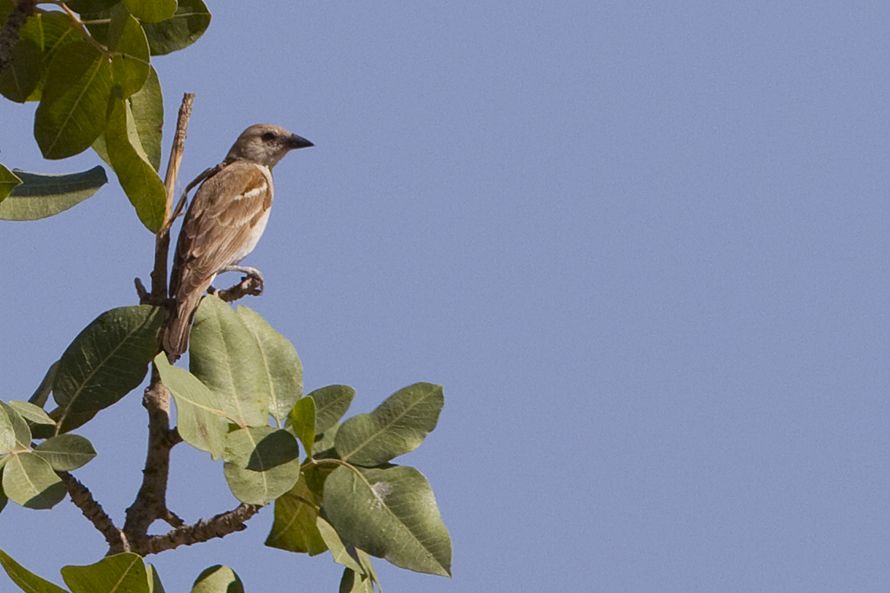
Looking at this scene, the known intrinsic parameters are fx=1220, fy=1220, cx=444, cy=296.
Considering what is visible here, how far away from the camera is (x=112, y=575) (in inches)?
102

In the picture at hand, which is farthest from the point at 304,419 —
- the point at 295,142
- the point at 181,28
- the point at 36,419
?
the point at 295,142

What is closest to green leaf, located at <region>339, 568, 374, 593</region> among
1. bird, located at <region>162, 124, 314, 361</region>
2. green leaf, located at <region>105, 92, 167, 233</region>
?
green leaf, located at <region>105, 92, 167, 233</region>

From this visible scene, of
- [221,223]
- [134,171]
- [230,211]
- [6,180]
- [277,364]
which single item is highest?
[230,211]

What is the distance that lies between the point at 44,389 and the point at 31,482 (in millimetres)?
541

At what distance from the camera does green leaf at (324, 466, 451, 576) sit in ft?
9.54

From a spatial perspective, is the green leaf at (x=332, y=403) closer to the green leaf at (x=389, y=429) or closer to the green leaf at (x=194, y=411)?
the green leaf at (x=389, y=429)

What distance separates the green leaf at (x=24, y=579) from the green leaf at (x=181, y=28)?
1513mm

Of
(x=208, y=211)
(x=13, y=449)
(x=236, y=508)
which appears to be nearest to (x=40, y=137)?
(x=13, y=449)

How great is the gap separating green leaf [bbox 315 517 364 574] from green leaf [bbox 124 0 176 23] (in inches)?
52.8

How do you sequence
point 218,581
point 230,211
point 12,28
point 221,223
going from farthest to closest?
point 230,211, point 221,223, point 12,28, point 218,581

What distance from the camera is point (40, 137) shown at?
3.35 metres

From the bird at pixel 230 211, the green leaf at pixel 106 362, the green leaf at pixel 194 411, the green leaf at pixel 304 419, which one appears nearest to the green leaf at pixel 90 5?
the green leaf at pixel 106 362

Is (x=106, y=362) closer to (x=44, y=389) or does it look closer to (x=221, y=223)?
(x=44, y=389)

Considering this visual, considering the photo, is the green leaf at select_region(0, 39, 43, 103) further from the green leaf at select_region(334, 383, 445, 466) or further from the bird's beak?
the bird's beak
